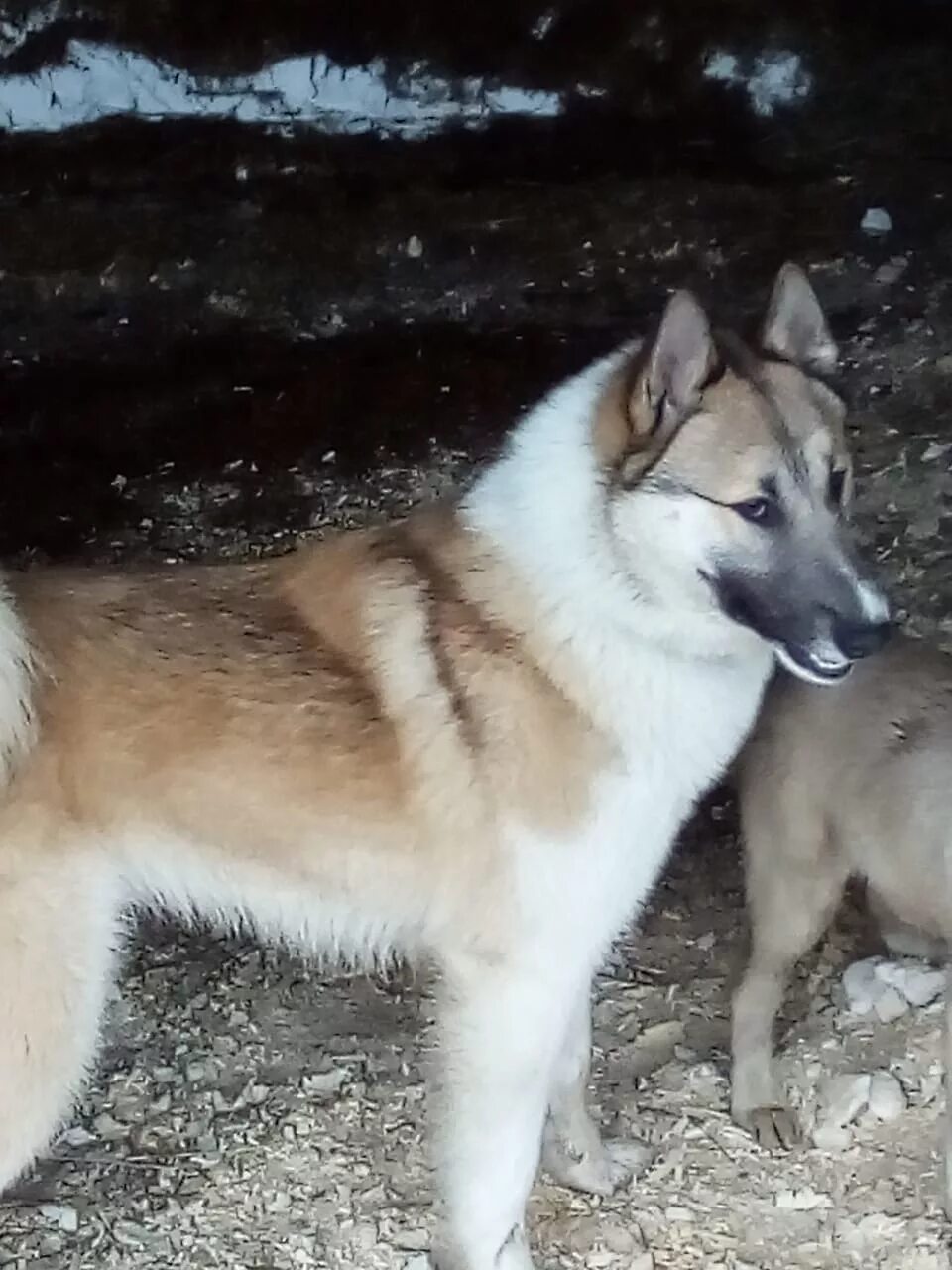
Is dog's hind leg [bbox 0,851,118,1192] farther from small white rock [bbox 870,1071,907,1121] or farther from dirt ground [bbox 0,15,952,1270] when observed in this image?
small white rock [bbox 870,1071,907,1121]

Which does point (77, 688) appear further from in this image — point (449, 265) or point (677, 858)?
point (449, 265)

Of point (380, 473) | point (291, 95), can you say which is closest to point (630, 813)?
point (380, 473)

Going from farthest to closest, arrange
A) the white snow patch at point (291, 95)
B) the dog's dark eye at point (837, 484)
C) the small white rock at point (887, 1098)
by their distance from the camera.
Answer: the white snow patch at point (291, 95) → the small white rock at point (887, 1098) → the dog's dark eye at point (837, 484)

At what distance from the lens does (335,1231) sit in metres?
2.88

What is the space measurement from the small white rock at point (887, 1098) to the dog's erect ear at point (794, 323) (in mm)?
1291

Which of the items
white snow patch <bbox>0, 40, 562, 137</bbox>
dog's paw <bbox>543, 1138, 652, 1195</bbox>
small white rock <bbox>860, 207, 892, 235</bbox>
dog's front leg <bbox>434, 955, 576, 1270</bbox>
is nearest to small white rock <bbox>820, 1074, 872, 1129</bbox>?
dog's paw <bbox>543, 1138, 652, 1195</bbox>

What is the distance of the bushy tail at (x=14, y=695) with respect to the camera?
7.77ft

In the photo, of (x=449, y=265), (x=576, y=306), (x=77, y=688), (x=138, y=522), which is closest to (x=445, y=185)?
(x=449, y=265)

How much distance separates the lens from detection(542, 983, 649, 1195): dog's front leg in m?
2.92

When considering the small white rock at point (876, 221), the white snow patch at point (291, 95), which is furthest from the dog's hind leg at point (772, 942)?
the white snow patch at point (291, 95)

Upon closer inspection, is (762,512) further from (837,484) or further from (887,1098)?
(887,1098)

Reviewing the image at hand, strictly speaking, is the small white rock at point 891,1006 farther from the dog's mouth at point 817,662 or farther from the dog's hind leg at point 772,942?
the dog's mouth at point 817,662

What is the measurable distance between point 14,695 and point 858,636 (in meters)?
1.19

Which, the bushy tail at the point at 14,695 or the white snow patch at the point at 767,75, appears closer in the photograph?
the bushy tail at the point at 14,695
